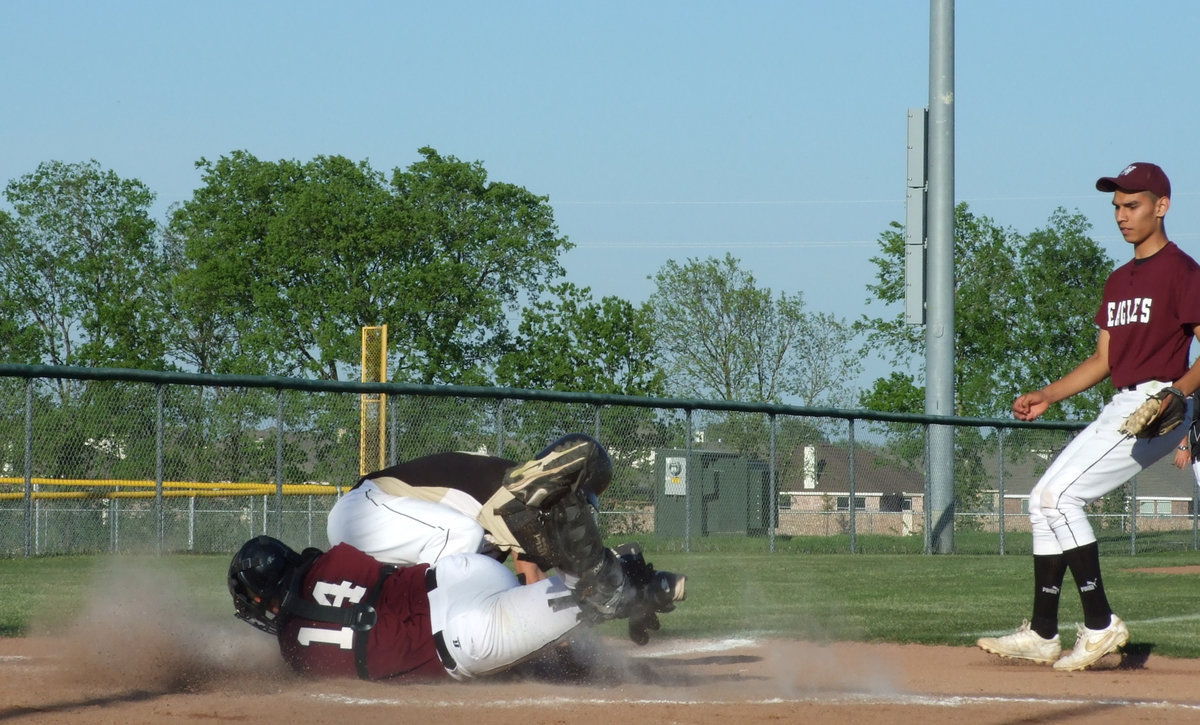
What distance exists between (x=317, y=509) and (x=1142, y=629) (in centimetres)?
978

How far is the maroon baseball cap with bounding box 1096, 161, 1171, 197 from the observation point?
5949 mm

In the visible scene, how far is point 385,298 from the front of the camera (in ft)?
172

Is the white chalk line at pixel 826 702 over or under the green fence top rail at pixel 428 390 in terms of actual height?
under

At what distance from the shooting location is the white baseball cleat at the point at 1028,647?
19.6 feet

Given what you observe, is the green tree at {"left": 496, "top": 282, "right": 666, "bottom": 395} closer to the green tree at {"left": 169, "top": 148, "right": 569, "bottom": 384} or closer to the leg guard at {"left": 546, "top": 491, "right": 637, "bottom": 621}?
the green tree at {"left": 169, "top": 148, "right": 569, "bottom": 384}

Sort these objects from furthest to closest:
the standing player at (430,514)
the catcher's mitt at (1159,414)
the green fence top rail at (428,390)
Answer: the green fence top rail at (428,390), the catcher's mitt at (1159,414), the standing player at (430,514)

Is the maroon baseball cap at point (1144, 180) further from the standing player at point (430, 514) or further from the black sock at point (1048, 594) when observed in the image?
the standing player at point (430, 514)

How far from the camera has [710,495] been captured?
51.7 feet

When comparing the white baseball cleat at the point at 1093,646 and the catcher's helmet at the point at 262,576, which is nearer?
the catcher's helmet at the point at 262,576

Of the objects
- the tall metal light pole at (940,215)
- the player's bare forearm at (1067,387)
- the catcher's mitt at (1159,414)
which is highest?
the tall metal light pole at (940,215)

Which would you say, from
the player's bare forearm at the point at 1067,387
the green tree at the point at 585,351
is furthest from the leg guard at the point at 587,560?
the green tree at the point at 585,351

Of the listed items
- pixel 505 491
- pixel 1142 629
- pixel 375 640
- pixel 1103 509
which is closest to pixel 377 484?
pixel 375 640

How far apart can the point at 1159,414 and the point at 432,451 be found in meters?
8.98

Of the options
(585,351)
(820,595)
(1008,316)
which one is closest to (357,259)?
(585,351)
